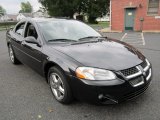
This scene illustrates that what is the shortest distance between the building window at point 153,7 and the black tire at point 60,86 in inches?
602

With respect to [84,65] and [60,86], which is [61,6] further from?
[84,65]

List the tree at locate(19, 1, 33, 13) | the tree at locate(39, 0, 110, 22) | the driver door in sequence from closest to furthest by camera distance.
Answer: the driver door, the tree at locate(39, 0, 110, 22), the tree at locate(19, 1, 33, 13)

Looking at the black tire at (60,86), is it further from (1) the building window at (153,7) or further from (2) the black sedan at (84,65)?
(1) the building window at (153,7)

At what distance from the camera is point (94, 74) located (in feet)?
8.91

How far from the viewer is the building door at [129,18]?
17053 millimetres

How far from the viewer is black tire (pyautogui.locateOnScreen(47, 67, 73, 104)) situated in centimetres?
306

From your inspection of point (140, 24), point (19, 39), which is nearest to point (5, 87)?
point (19, 39)

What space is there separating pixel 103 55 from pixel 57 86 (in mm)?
1063

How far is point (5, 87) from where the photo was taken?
4227 mm

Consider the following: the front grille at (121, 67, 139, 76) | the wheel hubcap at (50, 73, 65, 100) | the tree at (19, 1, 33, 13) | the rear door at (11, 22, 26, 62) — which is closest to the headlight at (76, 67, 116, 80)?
the front grille at (121, 67, 139, 76)

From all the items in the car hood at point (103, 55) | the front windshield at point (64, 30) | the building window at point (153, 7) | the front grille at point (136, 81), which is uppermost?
the building window at point (153, 7)

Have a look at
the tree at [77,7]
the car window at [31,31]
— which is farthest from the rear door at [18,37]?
the tree at [77,7]

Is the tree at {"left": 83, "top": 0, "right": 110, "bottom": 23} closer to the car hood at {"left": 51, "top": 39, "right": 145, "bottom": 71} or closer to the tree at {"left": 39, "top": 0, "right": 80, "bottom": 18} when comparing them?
the tree at {"left": 39, "top": 0, "right": 80, "bottom": 18}

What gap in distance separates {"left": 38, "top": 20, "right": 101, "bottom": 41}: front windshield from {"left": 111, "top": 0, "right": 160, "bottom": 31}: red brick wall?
542 inches
